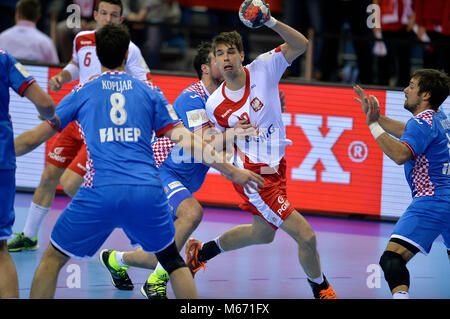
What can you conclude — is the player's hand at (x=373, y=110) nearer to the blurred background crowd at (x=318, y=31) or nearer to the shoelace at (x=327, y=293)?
the shoelace at (x=327, y=293)

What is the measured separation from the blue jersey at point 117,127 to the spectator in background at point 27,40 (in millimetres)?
5991

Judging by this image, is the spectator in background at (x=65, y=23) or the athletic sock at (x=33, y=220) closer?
the athletic sock at (x=33, y=220)

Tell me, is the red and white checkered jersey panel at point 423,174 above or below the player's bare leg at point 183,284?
above

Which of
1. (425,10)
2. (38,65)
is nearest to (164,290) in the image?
(38,65)

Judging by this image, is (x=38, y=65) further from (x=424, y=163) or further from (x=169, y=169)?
(x=424, y=163)

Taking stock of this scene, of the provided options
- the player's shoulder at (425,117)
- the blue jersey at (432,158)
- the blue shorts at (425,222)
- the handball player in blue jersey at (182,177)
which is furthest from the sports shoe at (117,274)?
the player's shoulder at (425,117)

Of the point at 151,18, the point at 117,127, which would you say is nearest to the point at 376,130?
the point at 117,127

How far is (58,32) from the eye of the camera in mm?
11969

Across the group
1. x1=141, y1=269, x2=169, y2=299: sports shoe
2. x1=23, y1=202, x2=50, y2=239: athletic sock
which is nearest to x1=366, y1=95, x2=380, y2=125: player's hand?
x1=141, y1=269, x2=169, y2=299: sports shoe

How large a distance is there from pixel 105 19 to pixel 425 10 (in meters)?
5.58

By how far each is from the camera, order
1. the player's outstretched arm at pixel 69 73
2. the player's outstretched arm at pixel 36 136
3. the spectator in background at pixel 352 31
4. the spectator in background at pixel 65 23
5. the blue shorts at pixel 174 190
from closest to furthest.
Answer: the player's outstretched arm at pixel 36 136
the blue shorts at pixel 174 190
the player's outstretched arm at pixel 69 73
the spectator in background at pixel 352 31
the spectator in background at pixel 65 23

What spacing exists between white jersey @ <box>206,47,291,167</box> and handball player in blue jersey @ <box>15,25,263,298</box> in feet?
4.00

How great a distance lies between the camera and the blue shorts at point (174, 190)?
598 centimetres

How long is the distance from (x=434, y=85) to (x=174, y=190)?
7.55 feet
